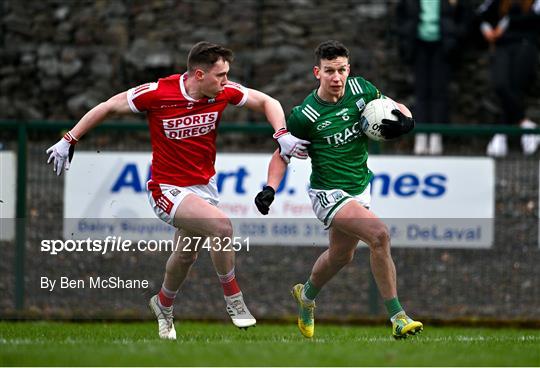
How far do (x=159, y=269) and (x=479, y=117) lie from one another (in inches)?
247

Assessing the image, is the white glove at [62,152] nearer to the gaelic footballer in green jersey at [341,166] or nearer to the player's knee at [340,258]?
the gaelic footballer in green jersey at [341,166]

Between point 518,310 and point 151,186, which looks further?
point 518,310

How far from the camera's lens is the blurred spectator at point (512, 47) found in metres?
16.7

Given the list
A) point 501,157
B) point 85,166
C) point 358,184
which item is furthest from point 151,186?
point 501,157

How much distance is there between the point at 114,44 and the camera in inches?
734

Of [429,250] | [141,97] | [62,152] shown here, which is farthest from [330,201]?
[429,250]

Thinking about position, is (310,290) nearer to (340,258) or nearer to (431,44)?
(340,258)

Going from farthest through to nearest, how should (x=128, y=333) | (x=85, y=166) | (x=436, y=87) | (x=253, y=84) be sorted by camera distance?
(x=253, y=84) < (x=436, y=87) < (x=85, y=166) < (x=128, y=333)

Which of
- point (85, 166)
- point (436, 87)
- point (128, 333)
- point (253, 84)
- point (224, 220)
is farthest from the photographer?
point (253, 84)

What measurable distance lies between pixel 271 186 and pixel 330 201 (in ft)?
1.56

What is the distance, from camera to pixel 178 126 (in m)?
10.4

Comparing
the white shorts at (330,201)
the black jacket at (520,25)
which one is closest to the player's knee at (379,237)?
the white shorts at (330,201)

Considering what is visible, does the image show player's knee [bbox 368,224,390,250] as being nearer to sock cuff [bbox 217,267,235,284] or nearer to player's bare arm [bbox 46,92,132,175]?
sock cuff [bbox 217,267,235,284]

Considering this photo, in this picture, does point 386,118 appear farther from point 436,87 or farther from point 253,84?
point 253,84
